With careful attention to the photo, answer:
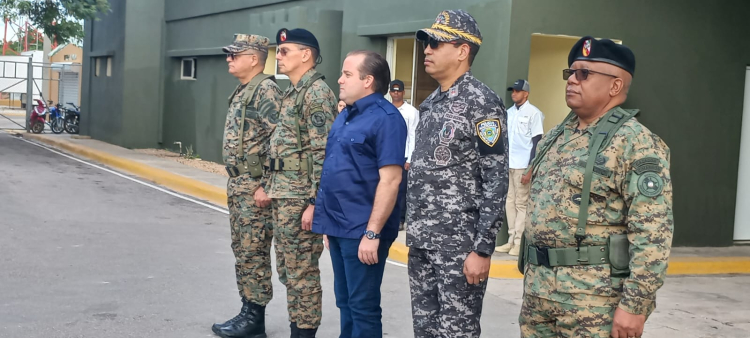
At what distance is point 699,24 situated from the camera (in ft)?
32.6

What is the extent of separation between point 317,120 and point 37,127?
73.3 ft

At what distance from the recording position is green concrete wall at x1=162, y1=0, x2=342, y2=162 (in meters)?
13.5

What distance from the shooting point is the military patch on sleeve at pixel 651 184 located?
3.11 meters

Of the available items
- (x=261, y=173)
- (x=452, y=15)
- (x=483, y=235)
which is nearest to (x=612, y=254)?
(x=483, y=235)

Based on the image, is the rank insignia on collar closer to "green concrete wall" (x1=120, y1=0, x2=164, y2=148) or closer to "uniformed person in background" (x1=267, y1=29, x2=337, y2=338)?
"uniformed person in background" (x1=267, y1=29, x2=337, y2=338)

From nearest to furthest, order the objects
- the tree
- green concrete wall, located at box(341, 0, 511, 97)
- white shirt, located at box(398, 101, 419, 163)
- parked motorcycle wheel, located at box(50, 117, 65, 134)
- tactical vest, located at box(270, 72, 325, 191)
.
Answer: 1. tactical vest, located at box(270, 72, 325, 191)
2. green concrete wall, located at box(341, 0, 511, 97)
3. white shirt, located at box(398, 101, 419, 163)
4. the tree
5. parked motorcycle wheel, located at box(50, 117, 65, 134)

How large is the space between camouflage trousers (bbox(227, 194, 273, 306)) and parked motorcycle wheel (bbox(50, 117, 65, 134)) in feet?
71.4

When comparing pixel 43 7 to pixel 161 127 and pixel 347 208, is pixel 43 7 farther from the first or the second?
pixel 347 208

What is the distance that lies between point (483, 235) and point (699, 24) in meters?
7.31

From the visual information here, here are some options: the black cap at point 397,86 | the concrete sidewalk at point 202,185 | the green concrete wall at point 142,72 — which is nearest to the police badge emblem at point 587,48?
the concrete sidewalk at point 202,185

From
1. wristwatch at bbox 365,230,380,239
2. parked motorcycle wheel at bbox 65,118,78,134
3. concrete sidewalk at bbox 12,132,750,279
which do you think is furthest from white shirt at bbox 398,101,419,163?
parked motorcycle wheel at bbox 65,118,78,134

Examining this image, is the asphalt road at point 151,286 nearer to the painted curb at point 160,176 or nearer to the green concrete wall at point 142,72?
the painted curb at point 160,176

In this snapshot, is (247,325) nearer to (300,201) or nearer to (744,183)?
(300,201)

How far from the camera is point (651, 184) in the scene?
3111 mm
